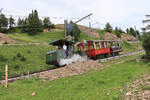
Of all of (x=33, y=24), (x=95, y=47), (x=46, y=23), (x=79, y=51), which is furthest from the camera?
(x=46, y=23)

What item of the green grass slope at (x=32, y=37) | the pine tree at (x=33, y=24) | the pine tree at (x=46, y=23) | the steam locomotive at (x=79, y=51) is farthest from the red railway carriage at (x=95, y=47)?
the pine tree at (x=46, y=23)

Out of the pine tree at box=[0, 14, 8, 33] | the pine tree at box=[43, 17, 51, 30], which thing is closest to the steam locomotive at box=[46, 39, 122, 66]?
the pine tree at box=[0, 14, 8, 33]

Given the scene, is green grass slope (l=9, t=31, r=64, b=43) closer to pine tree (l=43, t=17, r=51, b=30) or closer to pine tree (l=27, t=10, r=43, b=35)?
pine tree (l=27, t=10, r=43, b=35)

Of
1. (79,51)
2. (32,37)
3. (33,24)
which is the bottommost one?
(79,51)

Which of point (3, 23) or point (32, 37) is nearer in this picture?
point (32, 37)

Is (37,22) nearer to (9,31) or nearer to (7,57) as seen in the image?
(9,31)

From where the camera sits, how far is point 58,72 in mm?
10312

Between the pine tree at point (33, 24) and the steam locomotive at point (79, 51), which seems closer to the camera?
the steam locomotive at point (79, 51)

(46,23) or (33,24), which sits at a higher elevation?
(46,23)

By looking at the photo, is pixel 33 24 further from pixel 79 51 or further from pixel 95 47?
pixel 95 47

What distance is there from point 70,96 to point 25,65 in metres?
13.5

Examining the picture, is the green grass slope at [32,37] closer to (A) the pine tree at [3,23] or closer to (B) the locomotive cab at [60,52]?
(A) the pine tree at [3,23]

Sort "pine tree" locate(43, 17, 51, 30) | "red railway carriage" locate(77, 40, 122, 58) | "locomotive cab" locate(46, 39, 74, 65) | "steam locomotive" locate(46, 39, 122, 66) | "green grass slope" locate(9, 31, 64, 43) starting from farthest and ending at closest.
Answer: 1. "pine tree" locate(43, 17, 51, 30)
2. "green grass slope" locate(9, 31, 64, 43)
3. "red railway carriage" locate(77, 40, 122, 58)
4. "steam locomotive" locate(46, 39, 122, 66)
5. "locomotive cab" locate(46, 39, 74, 65)

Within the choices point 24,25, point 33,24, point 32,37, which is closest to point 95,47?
point 32,37
